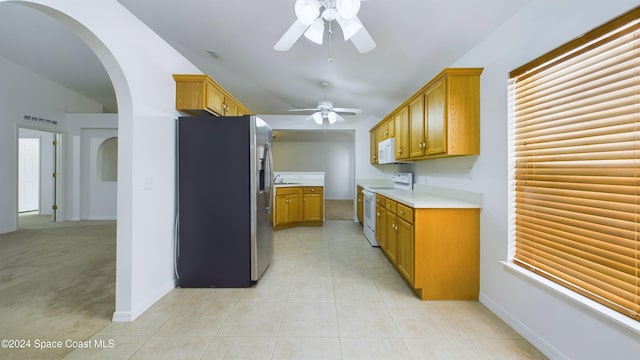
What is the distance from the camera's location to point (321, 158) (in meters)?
9.70

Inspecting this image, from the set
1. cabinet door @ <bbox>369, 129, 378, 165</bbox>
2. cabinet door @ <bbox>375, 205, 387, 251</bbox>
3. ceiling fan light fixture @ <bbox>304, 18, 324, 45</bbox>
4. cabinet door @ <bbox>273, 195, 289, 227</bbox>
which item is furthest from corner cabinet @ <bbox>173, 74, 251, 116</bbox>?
cabinet door @ <bbox>369, 129, 378, 165</bbox>

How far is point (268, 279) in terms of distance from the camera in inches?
101

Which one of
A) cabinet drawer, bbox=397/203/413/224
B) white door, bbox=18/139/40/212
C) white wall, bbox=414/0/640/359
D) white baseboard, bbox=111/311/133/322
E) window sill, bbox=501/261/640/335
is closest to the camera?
window sill, bbox=501/261/640/335

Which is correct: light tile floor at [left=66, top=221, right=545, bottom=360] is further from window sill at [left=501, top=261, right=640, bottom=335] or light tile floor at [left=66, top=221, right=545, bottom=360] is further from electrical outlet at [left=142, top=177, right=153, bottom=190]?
electrical outlet at [left=142, top=177, right=153, bottom=190]

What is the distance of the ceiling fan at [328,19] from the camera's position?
4.50 ft

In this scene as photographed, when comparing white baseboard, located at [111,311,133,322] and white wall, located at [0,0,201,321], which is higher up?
white wall, located at [0,0,201,321]

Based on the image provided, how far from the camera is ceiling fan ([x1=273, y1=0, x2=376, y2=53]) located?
1.37 meters

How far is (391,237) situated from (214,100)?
2.57m

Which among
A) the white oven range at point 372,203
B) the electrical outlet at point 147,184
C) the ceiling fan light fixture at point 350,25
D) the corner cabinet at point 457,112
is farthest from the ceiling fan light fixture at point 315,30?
the white oven range at point 372,203

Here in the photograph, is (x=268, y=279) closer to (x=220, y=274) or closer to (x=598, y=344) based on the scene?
(x=220, y=274)

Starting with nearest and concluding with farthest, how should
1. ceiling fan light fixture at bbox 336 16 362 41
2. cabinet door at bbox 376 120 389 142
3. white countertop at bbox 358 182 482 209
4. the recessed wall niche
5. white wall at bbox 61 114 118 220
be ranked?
ceiling fan light fixture at bbox 336 16 362 41
white countertop at bbox 358 182 482 209
cabinet door at bbox 376 120 389 142
white wall at bbox 61 114 118 220
the recessed wall niche

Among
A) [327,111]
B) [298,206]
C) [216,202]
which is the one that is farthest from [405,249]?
[298,206]

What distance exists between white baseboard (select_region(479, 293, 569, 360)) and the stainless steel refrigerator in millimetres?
2138

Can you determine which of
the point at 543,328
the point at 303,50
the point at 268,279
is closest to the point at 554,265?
the point at 543,328
